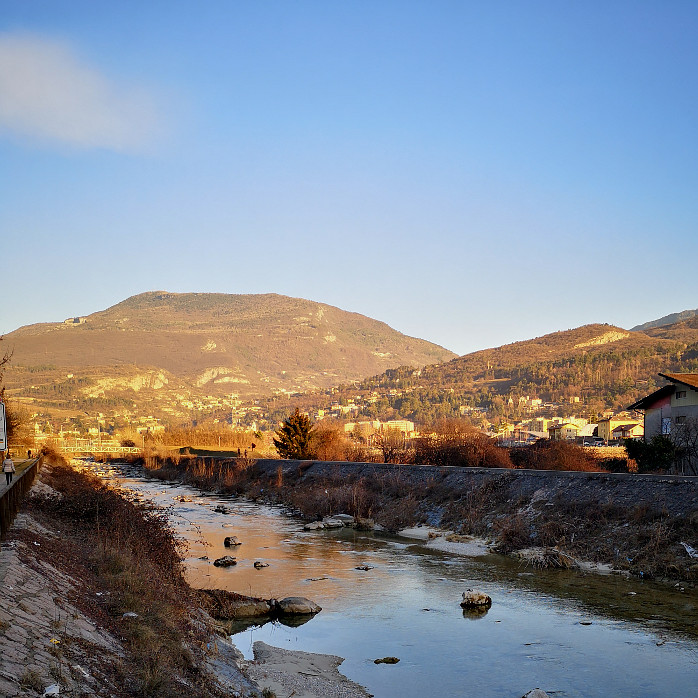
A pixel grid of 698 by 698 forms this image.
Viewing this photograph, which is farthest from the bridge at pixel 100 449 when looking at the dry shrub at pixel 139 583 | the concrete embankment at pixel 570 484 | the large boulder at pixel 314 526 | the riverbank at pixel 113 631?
the riverbank at pixel 113 631

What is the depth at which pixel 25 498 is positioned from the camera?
27.8 m

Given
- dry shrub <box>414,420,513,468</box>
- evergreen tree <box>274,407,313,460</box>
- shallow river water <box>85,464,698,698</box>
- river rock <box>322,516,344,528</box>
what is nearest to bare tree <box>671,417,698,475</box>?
dry shrub <box>414,420,513,468</box>

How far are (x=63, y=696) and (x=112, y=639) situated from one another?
11.5 feet

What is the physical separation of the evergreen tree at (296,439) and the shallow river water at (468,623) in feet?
145

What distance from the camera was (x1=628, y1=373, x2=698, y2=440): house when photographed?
45812mm

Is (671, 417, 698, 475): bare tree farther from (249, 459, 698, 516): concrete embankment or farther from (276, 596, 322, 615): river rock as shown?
(276, 596, 322, 615): river rock

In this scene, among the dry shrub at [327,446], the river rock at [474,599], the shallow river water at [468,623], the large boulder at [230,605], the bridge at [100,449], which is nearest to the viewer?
the shallow river water at [468,623]

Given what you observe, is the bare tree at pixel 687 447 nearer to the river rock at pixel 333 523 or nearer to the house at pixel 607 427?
the river rock at pixel 333 523

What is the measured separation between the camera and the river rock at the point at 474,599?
70.2 ft

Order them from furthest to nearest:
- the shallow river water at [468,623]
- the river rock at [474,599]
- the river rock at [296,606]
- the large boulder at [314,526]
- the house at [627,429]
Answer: the house at [627,429]
the large boulder at [314,526]
the river rock at [474,599]
the river rock at [296,606]
the shallow river water at [468,623]

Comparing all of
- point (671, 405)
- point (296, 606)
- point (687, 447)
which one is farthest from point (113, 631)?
point (671, 405)

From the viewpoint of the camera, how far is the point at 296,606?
20141 millimetres

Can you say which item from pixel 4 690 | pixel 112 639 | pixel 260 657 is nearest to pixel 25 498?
pixel 260 657

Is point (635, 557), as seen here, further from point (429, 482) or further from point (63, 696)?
point (63, 696)
